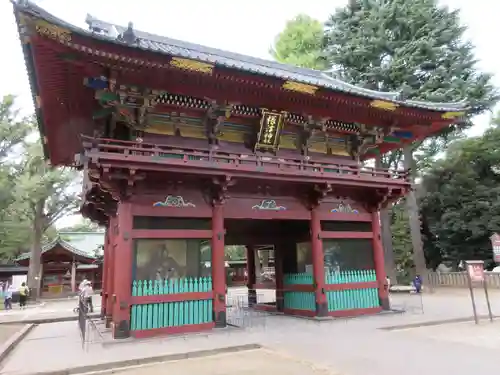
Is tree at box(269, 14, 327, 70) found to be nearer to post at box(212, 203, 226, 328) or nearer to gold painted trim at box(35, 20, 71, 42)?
post at box(212, 203, 226, 328)

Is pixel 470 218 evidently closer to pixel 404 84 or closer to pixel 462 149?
pixel 462 149

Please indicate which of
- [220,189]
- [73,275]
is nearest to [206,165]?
[220,189]

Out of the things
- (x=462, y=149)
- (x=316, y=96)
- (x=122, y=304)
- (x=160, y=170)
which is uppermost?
(x=462, y=149)

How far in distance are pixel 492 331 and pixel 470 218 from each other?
20.4 meters

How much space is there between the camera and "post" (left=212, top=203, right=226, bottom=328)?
1084 centimetres

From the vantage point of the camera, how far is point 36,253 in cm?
3203

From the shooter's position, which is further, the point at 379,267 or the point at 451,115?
the point at 379,267

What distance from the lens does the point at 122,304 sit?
9.66 metres

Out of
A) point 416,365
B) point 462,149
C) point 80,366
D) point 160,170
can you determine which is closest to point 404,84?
point 462,149

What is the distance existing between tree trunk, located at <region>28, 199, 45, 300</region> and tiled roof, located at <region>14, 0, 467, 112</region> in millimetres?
23880

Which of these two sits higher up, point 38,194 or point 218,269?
point 38,194

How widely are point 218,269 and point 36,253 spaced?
27.3 metres

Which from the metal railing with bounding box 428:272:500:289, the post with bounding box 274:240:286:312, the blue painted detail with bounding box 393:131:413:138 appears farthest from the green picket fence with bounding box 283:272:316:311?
the metal railing with bounding box 428:272:500:289

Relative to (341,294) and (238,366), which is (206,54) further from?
(238,366)
